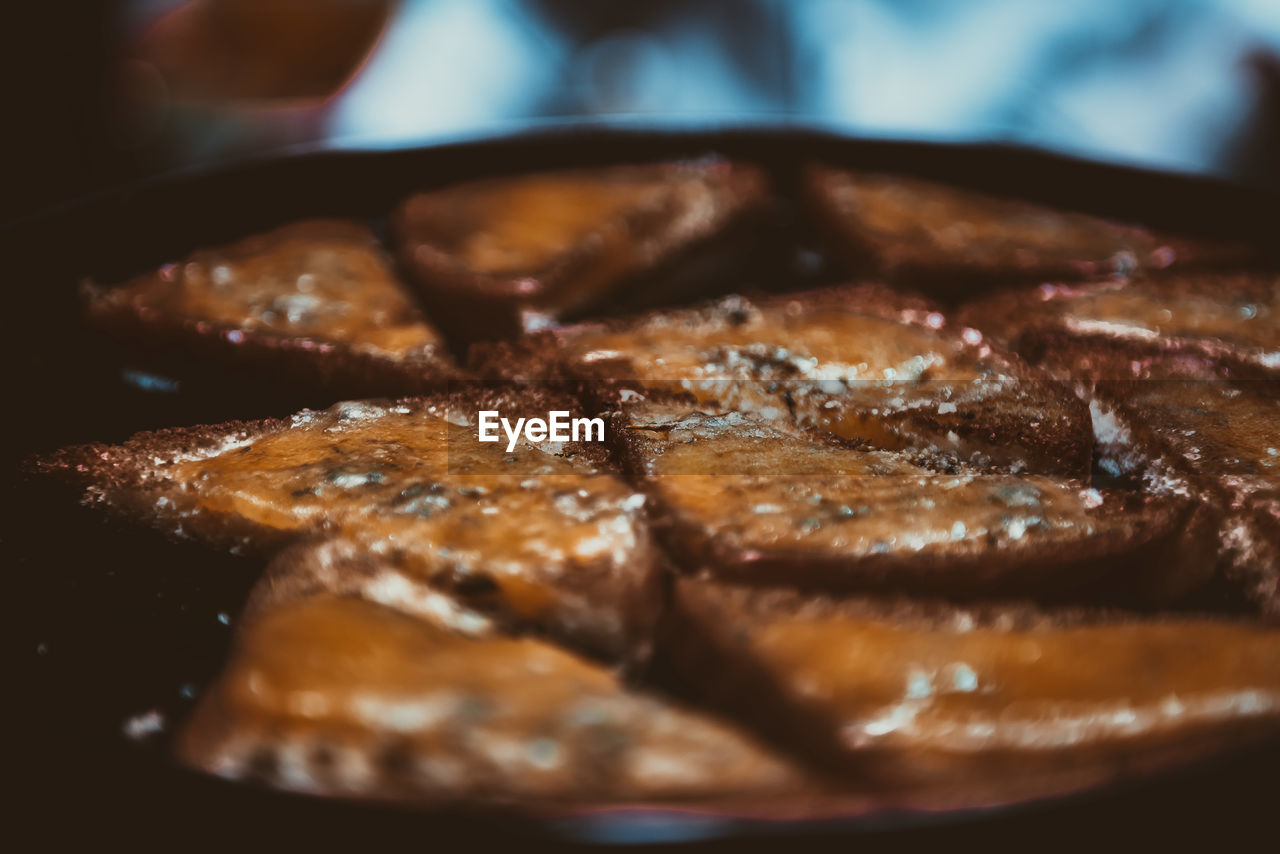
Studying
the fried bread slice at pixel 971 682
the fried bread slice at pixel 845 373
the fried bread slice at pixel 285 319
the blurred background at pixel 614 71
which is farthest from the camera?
the blurred background at pixel 614 71

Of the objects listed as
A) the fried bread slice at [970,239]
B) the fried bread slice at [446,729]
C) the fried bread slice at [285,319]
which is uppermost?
the fried bread slice at [970,239]

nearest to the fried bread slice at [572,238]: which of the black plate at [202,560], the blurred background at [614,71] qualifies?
the black plate at [202,560]

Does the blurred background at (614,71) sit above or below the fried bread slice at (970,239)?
above

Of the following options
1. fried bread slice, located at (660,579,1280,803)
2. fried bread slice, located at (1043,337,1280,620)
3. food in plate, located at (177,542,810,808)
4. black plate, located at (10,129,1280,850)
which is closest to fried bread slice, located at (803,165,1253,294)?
black plate, located at (10,129,1280,850)

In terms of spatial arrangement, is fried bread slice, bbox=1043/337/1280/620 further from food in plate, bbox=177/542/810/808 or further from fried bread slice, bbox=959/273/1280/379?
food in plate, bbox=177/542/810/808

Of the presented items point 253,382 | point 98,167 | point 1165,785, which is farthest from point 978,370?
point 98,167

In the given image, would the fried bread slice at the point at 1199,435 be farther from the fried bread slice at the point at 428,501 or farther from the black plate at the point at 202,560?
the fried bread slice at the point at 428,501

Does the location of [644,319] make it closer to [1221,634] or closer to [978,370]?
[978,370]
